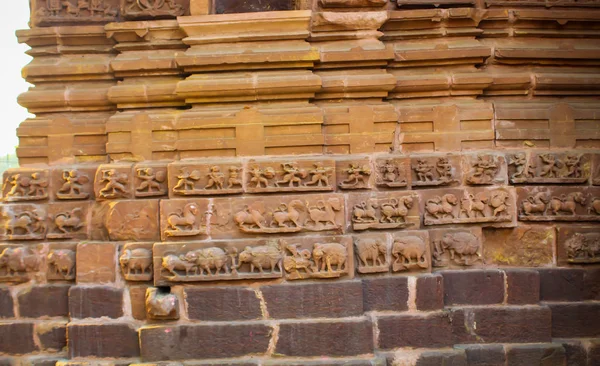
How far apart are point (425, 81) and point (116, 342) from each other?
3.24 metres

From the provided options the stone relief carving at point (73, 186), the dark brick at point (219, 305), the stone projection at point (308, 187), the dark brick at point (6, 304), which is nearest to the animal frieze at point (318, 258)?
the stone projection at point (308, 187)

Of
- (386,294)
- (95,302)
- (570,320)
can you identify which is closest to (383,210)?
(386,294)

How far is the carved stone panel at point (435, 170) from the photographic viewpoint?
4699 mm

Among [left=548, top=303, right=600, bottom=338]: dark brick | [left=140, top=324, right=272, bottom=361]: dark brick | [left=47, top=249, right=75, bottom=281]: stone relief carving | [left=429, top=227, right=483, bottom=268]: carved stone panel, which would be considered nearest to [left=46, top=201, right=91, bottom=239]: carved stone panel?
[left=47, top=249, right=75, bottom=281]: stone relief carving

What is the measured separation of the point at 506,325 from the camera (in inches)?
181

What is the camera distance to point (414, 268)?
15.0 ft

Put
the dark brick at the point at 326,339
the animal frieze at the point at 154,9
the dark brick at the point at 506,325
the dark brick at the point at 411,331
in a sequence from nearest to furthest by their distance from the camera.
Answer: the dark brick at the point at 326,339 → the dark brick at the point at 411,331 → the dark brick at the point at 506,325 → the animal frieze at the point at 154,9

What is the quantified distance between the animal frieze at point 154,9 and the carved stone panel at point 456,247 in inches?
112

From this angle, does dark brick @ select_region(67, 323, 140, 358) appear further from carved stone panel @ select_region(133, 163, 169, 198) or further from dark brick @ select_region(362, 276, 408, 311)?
dark brick @ select_region(362, 276, 408, 311)

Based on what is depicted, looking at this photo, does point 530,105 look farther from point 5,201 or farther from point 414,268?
point 5,201

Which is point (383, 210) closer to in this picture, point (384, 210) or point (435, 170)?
point (384, 210)

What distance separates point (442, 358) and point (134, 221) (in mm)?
2626

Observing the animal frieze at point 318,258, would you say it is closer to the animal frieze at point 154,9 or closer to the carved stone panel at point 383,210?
the carved stone panel at point 383,210

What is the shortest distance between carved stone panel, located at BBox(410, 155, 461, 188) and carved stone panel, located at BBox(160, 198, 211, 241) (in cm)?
171
